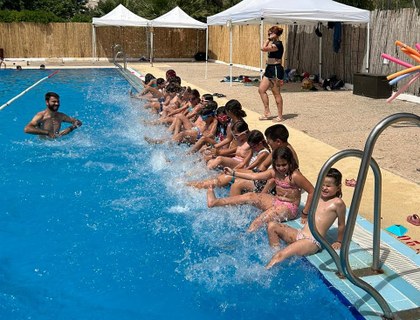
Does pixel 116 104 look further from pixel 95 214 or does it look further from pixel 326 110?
pixel 95 214

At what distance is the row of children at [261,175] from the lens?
407 centimetres

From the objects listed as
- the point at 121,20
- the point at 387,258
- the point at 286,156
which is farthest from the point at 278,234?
the point at 121,20

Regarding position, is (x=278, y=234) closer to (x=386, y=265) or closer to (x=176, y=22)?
(x=386, y=265)

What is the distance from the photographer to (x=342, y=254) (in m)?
2.92

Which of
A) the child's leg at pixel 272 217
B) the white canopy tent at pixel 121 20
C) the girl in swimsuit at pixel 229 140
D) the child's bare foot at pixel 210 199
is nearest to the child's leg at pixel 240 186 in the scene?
the child's bare foot at pixel 210 199

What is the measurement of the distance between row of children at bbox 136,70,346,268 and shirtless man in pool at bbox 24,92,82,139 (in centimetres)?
168

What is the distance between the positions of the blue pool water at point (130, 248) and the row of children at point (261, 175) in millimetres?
177

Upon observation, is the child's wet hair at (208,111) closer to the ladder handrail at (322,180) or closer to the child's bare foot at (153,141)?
the child's bare foot at (153,141)

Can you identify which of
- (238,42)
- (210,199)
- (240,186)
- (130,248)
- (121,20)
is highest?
(121,20)

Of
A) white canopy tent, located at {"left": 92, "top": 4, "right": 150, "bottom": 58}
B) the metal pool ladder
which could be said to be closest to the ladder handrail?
the metal pool ladder

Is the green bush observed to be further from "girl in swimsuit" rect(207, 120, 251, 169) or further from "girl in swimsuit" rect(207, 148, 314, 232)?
"girl in swimsuit" rect(207, 148, 314, 232)

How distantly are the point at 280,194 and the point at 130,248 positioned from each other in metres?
1.58

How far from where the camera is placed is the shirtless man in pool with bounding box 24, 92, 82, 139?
8438 mm

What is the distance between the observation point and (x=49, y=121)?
8.62m
